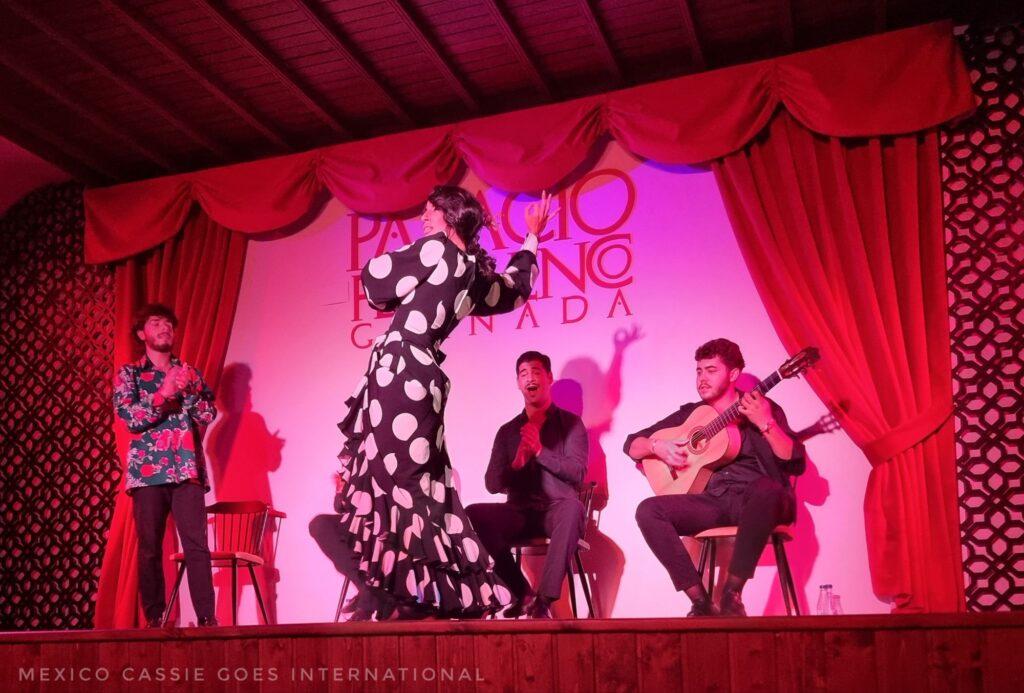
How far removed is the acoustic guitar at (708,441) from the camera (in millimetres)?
5074

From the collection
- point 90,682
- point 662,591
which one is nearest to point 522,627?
point 90,682

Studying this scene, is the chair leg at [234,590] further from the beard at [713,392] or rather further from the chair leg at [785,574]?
the chair leg at [785,574]

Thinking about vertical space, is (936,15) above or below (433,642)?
above

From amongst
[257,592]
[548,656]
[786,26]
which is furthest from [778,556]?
[257,592]

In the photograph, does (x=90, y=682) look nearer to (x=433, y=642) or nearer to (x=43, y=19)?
(x=433, y=642)

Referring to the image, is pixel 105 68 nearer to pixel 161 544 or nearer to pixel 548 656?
pixel 161 544

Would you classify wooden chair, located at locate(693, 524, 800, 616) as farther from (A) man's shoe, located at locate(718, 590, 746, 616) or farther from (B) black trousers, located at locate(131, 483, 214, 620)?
(B) black trousers, located at locate(131, 483, 214, 620)

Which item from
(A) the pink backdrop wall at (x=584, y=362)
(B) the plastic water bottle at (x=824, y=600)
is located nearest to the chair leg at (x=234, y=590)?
(A) the pink backdrop wall at (x=584, y=362)

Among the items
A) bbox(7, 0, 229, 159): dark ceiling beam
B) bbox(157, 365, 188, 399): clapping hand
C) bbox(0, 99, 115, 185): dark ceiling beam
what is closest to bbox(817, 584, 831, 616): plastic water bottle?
bbox(157, 365, 188, 399): clapping hand

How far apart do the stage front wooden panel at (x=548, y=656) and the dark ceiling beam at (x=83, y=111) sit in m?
3.32

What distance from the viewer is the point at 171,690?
3467mm

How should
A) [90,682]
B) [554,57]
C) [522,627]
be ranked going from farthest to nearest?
1. [554,57]
2. [90,682]
3. [522,627]

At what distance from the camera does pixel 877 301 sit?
17.5 ft

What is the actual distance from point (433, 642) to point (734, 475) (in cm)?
209
